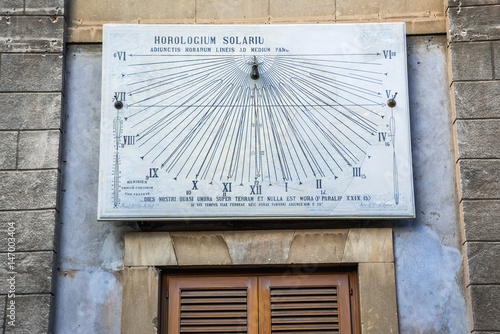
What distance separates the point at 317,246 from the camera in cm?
707

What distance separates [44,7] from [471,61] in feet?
11.9

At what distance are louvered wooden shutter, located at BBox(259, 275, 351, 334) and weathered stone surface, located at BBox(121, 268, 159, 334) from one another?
840 mm

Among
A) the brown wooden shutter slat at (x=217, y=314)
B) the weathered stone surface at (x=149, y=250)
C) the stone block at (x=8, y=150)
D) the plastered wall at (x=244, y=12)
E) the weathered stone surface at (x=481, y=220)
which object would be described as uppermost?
the plastered wall at (x=244, y=12)

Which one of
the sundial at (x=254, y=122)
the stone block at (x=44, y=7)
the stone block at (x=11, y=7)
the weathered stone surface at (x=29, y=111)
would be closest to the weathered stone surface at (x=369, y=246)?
the sundial at (x=254, y=122)

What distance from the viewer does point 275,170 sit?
23.6 ft

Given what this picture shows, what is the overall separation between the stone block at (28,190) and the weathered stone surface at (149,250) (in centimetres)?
69

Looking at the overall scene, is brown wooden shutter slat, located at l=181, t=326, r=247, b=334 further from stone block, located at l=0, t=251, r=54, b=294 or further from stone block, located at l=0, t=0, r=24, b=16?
stone block, located at l=0, t=0, r=24, b=16

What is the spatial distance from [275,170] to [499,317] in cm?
205

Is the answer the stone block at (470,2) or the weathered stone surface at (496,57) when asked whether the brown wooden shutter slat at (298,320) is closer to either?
the weathered stone surface at (496,57)

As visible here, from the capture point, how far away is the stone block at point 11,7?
7574mm

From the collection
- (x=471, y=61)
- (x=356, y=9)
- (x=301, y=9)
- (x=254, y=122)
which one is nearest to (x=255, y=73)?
(x=254, y=122)

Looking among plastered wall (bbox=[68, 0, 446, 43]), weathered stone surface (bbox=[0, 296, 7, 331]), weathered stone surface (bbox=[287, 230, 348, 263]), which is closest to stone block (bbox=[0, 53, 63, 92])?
plastered wall (bbox=[68, 0, 446, 43])

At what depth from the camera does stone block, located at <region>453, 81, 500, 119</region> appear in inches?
287

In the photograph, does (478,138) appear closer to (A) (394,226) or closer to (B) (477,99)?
(B) (477,99)
